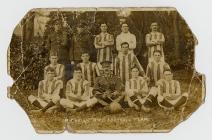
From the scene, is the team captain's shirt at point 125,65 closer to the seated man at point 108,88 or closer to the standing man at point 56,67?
the seated man at point 108,88

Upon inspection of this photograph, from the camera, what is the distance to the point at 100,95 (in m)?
2.87

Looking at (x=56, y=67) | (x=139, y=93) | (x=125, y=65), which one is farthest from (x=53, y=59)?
(x=139, y=93)

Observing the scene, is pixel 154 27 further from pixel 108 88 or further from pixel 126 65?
pixel 108 88

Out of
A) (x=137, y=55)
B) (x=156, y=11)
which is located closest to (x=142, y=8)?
(x=156, y=11)

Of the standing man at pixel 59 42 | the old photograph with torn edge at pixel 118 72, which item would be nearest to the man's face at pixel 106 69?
the old photograph with torn edge at pixel 118 72

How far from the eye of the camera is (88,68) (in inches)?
113

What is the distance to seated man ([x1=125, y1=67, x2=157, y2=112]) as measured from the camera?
2.87 meters

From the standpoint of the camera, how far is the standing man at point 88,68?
2.88 m

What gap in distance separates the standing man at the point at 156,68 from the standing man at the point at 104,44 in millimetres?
215

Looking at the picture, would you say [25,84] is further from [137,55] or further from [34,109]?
[137,55]

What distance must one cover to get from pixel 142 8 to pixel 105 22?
210 millimetres

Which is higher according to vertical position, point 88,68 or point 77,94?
point 88,68

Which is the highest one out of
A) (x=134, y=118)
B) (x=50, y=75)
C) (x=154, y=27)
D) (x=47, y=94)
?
(x=154, y=27)

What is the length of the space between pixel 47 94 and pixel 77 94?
0.16 m
